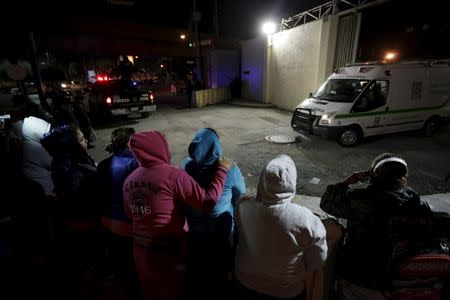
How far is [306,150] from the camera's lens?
7.56m

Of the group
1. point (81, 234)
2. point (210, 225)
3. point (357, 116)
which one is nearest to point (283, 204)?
point (210, 225)

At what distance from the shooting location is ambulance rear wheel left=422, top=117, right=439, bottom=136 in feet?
28.0

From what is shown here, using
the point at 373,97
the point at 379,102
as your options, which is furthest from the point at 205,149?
the point at 379,102

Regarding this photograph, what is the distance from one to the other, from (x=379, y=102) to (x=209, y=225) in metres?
7.64

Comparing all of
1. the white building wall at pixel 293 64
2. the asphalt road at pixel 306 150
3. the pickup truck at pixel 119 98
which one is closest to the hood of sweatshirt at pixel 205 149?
the asphalt road at pixel 306 150

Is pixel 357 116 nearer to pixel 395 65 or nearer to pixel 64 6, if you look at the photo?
pixel 395 65

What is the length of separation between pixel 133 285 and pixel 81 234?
0.82 meters

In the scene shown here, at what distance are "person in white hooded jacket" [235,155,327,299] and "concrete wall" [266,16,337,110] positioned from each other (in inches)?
460

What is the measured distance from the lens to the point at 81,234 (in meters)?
2.84

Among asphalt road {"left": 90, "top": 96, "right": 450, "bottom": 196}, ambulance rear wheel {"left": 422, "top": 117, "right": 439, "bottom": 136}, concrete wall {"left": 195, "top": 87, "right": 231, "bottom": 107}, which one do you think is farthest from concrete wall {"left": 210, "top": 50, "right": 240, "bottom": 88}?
ambulance rear wheel {"left": 422, "top": 117, "right": 439, "bottom": 136}

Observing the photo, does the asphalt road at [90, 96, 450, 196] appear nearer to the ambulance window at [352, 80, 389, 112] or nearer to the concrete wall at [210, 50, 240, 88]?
the ambulance window at [352, 80, 389, 112]

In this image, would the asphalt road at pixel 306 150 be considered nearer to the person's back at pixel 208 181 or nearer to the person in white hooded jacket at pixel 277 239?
the person's back at pixel 208 181

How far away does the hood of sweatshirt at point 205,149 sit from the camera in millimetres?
2127

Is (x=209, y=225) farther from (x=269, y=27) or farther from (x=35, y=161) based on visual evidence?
(x=269, y=27)
